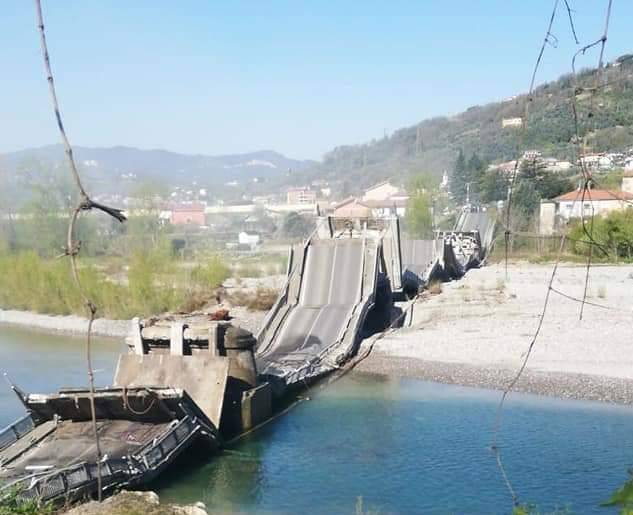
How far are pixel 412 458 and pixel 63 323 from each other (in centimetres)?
3020

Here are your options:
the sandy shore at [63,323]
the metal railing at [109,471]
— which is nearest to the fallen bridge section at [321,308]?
the metal railing at [109,471]

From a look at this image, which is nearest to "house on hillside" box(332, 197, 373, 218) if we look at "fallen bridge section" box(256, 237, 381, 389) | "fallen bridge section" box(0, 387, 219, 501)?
"fallen bridge section" box(256, 237, 381, 389)

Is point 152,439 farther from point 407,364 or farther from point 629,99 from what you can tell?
point 407,364

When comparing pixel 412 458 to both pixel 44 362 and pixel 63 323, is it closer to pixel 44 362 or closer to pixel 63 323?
pixel 44 362

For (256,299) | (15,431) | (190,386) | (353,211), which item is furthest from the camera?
(353,211)

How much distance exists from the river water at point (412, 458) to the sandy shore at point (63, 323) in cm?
1555

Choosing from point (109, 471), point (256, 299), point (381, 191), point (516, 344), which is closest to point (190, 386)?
point (109, 471)

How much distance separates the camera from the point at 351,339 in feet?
89.0

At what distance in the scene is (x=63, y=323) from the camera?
4316cm

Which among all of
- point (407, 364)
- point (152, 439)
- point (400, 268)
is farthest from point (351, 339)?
point (152, 439)

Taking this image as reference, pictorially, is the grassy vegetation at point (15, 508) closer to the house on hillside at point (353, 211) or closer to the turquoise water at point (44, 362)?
the turquoise water at point (44, 362)

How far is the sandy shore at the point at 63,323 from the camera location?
130ft

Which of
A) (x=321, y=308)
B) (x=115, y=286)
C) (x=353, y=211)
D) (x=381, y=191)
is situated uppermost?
(x=381, y=191)

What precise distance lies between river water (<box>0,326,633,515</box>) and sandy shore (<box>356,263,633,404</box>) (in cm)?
161
